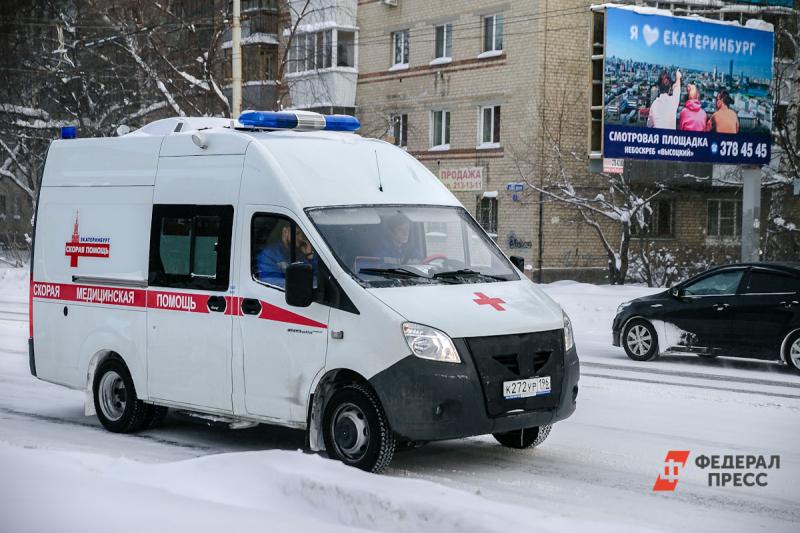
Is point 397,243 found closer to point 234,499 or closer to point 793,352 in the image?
point 234,499

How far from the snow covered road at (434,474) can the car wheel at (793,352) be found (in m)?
1.41

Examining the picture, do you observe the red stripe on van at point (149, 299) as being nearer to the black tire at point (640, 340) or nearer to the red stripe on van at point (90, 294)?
the red stripe on van at point (90, 294)

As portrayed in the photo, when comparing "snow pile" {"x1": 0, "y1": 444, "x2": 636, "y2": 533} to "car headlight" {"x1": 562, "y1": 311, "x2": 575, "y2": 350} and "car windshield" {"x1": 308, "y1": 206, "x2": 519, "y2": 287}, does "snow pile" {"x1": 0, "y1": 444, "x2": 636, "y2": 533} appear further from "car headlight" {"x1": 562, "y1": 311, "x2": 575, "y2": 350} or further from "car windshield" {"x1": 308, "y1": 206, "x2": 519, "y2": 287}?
"car headlight" {"x1": 562, "y1": 311, "x2": 575, "y2": 350}

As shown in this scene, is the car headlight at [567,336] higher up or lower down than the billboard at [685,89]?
lower down

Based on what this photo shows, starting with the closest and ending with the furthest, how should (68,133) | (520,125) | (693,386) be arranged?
(68,133) → (693,386) → (520,125)

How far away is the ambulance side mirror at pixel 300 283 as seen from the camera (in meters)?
8.48

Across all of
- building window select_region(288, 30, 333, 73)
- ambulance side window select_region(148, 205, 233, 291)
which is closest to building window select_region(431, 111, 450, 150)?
building window select_region(288, 30, 333, 73)

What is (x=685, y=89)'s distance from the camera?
30547 millimetres

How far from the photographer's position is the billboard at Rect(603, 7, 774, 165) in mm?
29297

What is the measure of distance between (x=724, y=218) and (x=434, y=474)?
1360 inches

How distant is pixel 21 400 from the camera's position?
12312 millimetres

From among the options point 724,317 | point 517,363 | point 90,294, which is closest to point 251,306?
point 517,363

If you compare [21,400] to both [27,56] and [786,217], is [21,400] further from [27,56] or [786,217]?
[786,217]

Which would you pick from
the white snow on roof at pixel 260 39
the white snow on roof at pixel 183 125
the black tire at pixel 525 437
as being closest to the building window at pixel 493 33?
the white snow on roof at pixel 260 39
